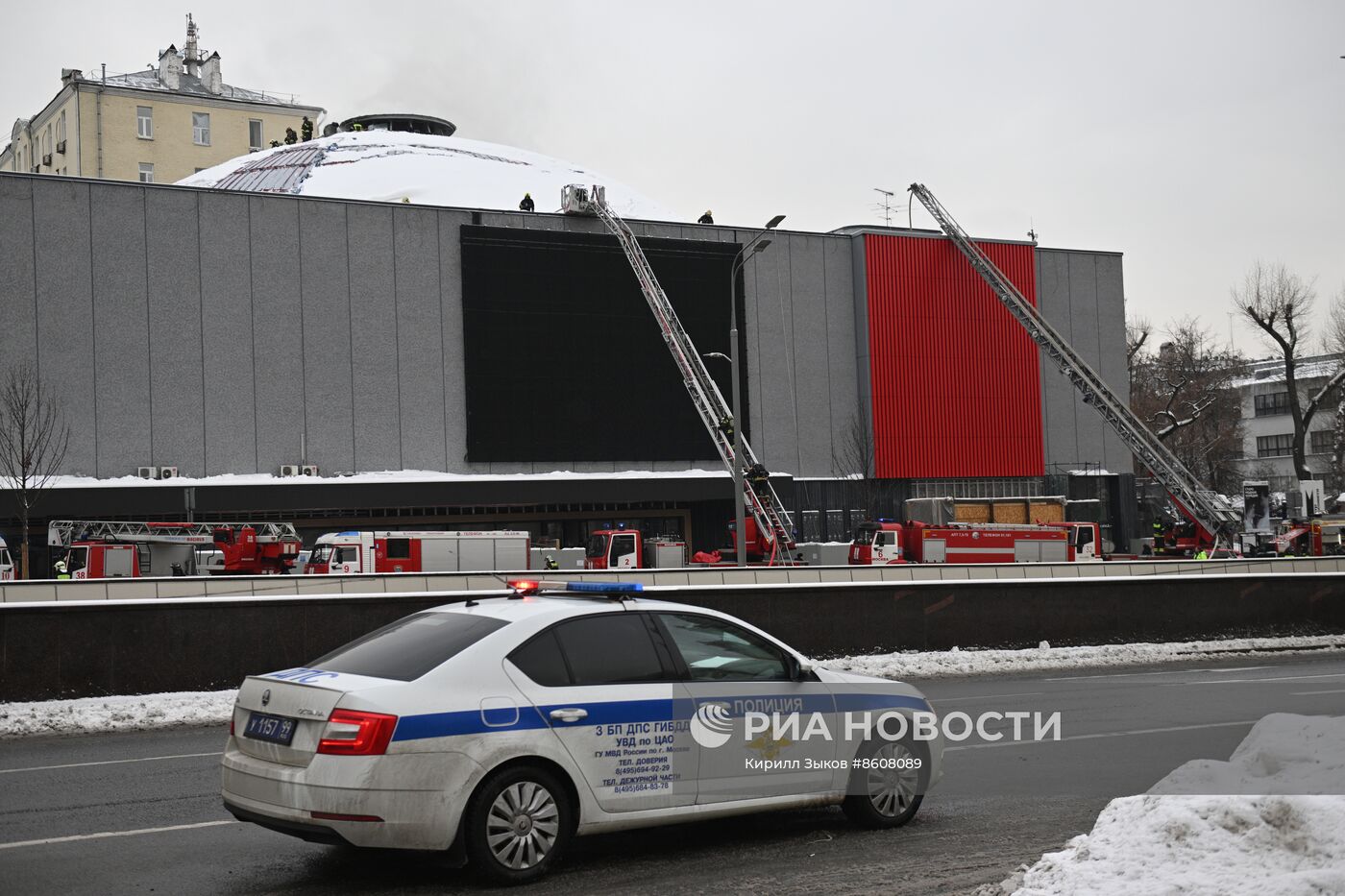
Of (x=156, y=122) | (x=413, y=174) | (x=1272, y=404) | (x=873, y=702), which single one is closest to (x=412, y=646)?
(x=873, y=702)

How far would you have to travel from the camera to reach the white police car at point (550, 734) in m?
7.32

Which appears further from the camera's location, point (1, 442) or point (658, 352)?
point (658, 352)

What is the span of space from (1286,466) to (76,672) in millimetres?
116449

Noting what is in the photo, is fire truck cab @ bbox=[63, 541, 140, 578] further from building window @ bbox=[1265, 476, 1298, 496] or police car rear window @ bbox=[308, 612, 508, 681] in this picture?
building window @ bbox=[1265, 476, 1298, 496]

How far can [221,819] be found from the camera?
962cm

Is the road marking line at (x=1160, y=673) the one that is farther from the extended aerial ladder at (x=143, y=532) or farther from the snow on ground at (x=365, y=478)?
the snow on ground at (x=365, y=478)

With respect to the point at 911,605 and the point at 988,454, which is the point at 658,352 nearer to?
the point at 988,454

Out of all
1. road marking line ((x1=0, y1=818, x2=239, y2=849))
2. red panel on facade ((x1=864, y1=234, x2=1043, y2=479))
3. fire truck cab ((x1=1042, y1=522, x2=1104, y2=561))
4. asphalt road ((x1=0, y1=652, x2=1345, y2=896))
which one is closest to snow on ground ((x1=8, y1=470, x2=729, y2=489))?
red panel on facade ((x1=864, y1=234, x2=1043, y2=479))

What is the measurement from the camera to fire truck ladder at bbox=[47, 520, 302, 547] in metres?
43.7

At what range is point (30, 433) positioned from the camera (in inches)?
1822

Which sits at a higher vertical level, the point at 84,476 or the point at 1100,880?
the point at 84,476

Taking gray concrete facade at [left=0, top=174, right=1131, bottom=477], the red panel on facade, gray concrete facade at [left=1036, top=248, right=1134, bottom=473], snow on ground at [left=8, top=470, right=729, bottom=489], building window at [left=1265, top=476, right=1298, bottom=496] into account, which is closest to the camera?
snow on ground at [left=8, top=470, right=729, bottom=489]

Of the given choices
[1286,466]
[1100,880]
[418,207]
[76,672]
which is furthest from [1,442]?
[1286,466]

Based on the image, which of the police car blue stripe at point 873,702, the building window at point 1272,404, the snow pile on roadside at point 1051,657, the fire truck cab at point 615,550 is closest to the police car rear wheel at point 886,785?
the police car blue stripe at point 873,702
